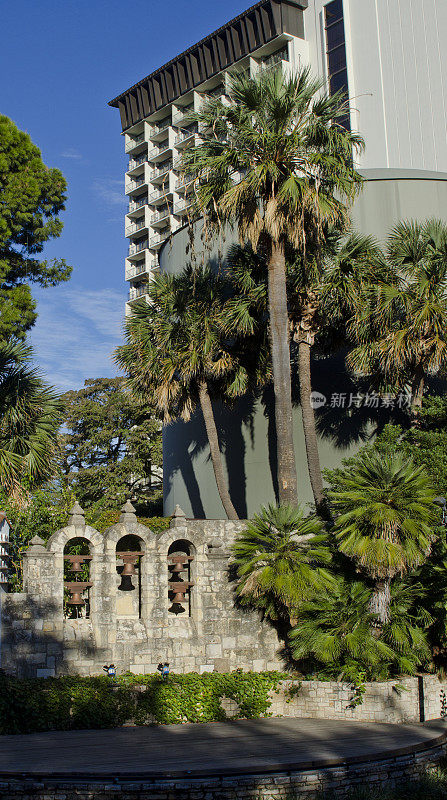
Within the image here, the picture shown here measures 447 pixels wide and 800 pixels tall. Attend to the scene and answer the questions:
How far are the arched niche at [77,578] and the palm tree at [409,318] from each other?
7.63m

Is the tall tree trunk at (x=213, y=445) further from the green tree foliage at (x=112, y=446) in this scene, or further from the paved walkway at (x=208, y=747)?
the green tree foliage at (x=112, y=446)

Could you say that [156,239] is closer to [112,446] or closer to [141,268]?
[141,268]

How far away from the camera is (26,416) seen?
16.5 meters

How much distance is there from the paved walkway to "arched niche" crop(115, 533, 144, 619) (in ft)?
7.96

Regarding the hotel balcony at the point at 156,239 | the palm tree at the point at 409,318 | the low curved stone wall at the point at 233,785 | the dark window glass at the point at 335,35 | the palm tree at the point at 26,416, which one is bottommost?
the low curved stone wall at the point at 233,785

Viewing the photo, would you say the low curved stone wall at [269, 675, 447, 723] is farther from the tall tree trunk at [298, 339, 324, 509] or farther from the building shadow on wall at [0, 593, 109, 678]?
the tall tree trunk at [298, 339, 324, 509]

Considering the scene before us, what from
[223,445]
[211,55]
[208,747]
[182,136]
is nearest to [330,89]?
[211,55]

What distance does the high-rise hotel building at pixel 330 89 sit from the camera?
76.4ft

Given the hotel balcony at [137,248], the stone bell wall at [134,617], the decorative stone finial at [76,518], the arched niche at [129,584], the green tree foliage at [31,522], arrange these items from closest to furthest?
1. the stone bell wall at [134,617]
2. the decorative stone finial at [76,518]
3. the arched niche at [129,584]
4. the green tree foliage at [31,522]
5. the hotel balcony at [137,248]

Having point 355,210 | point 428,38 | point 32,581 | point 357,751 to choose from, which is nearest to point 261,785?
point 357,751

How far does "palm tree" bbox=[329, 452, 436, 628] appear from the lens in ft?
47.1

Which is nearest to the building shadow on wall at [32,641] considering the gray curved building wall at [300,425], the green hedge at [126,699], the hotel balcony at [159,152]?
the green hedge at [126,699]

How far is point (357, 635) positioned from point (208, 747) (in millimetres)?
3822

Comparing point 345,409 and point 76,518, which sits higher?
point 345,409
